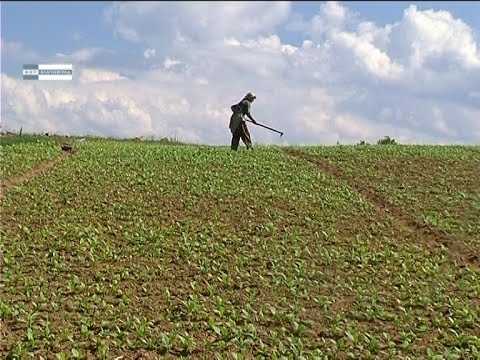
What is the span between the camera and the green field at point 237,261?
311 inches

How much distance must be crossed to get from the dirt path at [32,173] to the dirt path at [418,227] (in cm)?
823

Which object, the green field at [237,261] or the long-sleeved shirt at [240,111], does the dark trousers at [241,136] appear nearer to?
the long-sleeved shirt at [240,111]

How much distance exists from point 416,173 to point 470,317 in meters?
9.51

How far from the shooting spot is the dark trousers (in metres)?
20.1

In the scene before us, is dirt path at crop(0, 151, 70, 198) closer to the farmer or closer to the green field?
the green field

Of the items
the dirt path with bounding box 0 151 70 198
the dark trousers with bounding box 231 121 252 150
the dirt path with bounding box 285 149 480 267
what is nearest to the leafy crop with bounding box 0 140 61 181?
the dirt path with bounding box 0 151 70 198

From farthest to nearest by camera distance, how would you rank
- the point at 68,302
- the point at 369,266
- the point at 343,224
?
the point at 343,224 < the point at 369,266 < the point at 68,302

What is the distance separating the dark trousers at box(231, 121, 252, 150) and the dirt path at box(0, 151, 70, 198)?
5.60 m

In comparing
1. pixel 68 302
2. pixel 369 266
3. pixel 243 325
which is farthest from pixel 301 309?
pixel 68 302

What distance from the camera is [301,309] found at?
8734 mm

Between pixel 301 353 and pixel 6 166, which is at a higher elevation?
pixel 6 166

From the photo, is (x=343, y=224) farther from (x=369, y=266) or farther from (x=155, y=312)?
(x=155, y=312)

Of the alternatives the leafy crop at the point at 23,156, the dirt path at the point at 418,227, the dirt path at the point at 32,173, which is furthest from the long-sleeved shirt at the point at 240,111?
the leafy crop at the point at 23,156

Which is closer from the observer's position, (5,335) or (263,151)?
(5,335)
